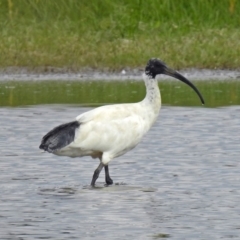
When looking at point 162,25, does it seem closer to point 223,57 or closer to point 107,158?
point 223,57

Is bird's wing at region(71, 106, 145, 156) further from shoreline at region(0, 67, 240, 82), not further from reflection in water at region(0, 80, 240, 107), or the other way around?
shoreline at region(0, 67, 240, 82)

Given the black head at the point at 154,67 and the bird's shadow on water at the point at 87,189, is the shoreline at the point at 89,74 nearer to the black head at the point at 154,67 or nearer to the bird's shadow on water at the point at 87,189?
the black head at the point at 154,67

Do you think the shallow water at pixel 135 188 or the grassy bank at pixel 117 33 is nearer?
the shallow water at pixel 135 188

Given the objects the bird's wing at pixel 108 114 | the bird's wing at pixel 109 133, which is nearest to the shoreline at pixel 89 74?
the bird's wing at pixel 108 114

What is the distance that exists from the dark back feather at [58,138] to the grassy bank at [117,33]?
28.3ft

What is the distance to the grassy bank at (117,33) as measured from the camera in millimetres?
17938

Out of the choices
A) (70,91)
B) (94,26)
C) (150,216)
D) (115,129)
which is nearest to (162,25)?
(94,26)

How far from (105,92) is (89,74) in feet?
6.56

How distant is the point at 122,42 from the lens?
61.1ft

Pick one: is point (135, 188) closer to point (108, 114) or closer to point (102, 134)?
point (102, 134)

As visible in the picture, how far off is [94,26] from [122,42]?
116cm

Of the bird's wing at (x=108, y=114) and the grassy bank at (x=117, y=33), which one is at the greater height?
the bird's wing at (x=108, y=114)

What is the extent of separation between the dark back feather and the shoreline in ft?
26.8

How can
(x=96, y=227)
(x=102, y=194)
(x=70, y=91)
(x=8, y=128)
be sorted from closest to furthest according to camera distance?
1. (x=96, y=227)
2. (x=102, y=194)
3. (x=8, y=128)
4. (x=70, y=91)
